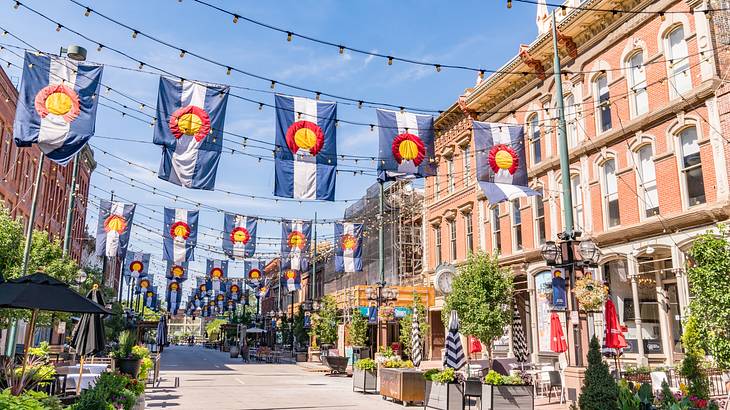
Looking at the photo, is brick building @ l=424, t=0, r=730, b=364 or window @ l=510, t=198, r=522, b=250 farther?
window @ l=510, t=198, r=522, b=250

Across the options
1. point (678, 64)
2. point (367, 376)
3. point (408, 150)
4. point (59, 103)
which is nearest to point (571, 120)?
point (678, 64)

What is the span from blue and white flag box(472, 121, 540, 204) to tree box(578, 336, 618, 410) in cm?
810

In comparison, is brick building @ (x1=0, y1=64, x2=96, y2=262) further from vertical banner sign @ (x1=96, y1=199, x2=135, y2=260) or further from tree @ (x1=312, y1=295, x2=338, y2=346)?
tree @ (x1=312, y1=295, x2=338, y2=346)

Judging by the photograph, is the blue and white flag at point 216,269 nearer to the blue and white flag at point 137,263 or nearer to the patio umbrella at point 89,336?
the blue and white flag at point 137,263

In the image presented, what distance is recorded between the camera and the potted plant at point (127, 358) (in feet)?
53.1

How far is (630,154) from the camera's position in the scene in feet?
69.3

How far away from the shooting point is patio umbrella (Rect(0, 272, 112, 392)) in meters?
9.88

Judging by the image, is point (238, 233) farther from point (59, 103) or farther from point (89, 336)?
point (59, 103)

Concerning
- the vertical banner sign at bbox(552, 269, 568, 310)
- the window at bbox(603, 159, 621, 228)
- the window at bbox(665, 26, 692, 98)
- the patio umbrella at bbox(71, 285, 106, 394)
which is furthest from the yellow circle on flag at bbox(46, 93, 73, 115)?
the window at bbox(603, 159, 621, 228)

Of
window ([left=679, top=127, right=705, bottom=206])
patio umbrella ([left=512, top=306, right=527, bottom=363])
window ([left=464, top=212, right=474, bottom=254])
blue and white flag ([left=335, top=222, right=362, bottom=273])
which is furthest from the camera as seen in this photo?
blue and white flag ([left=335, top=222, right=362, bottom=273])

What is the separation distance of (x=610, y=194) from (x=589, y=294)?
8.76 metres

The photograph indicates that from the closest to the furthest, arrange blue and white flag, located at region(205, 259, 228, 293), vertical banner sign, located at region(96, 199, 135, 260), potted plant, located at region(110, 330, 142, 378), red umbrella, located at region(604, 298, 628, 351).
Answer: red umbrella, located at region(604, 298, 628, 351) < potted plant, located at region(110, 330, 142, 378) < vertical banner sign, located at region(96, 199, 135, 260) < blue and white flag, located at region(205, 259, 228, 293)

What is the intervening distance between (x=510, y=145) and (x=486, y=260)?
5.75 metres

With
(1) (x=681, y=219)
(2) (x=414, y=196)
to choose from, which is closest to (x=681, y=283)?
(1) (x=681, y=219)
